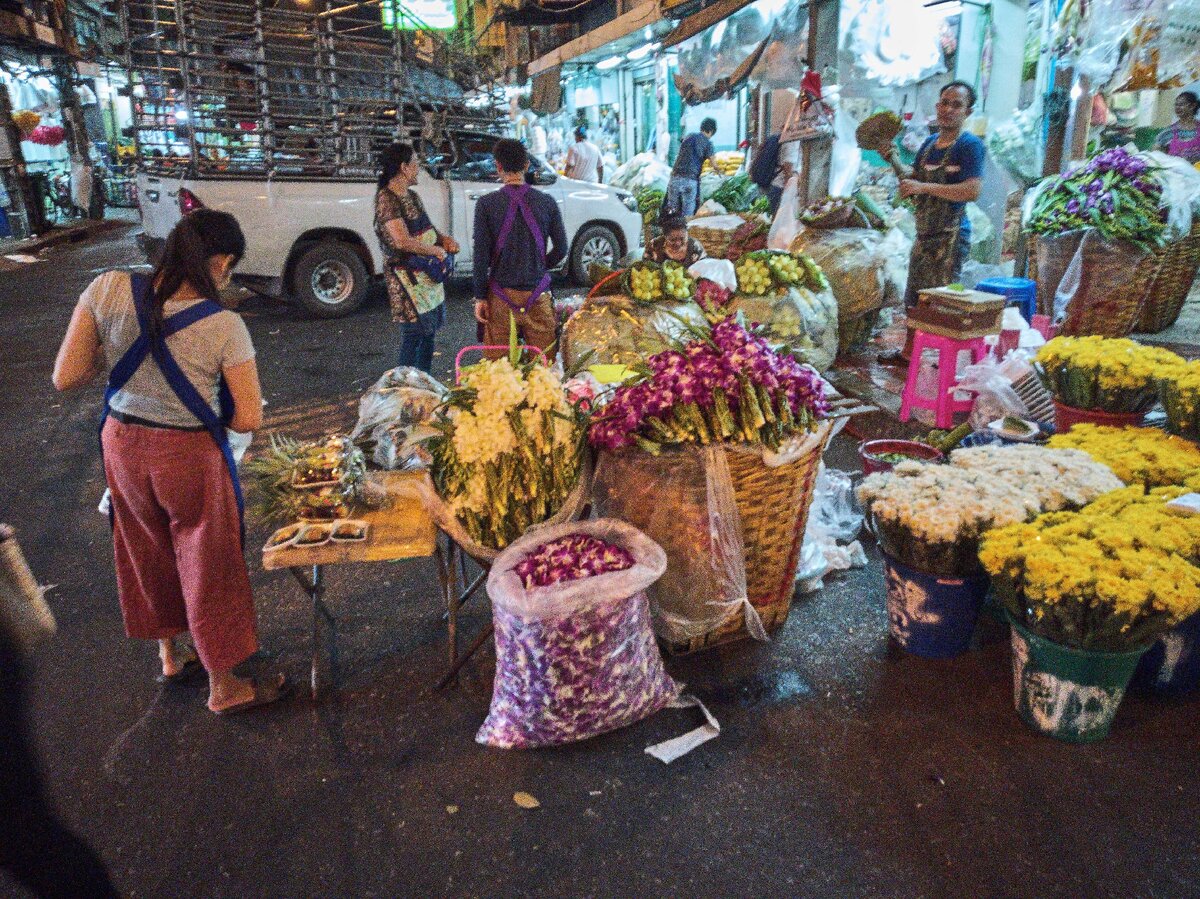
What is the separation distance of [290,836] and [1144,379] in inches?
171

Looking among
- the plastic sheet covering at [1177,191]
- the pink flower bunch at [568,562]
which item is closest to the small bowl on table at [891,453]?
the pink flower bunch at [568,562]

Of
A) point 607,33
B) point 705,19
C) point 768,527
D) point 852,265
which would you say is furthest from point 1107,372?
point 607,33

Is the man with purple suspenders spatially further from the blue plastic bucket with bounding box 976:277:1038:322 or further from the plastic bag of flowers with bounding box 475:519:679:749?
the blue plastic bucket with bounding box 976:277:1038:322

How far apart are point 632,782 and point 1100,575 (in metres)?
1.67

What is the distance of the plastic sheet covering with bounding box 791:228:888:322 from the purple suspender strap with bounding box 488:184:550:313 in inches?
106

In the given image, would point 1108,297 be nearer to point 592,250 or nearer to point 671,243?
point 671,243

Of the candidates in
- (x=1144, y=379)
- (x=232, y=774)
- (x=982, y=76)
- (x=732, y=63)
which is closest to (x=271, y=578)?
(x=232, y=774)

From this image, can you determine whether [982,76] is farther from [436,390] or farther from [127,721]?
[127,721]

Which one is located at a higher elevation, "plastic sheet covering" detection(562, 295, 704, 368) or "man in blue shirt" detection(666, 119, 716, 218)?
"man in blue shirt" detection(666, 119, 716, 218)

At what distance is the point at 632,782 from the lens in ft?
9.11

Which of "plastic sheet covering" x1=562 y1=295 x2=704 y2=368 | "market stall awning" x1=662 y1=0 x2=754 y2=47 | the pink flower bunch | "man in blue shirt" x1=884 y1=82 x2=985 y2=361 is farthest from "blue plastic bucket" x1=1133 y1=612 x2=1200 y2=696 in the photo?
"market stall awning" x1=662 y1=0 x2=754 y2=47

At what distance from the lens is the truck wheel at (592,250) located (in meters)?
11.4

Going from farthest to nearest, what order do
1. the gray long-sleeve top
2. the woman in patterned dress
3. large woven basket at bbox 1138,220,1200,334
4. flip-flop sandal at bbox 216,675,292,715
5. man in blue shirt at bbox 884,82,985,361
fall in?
large woven basket at bbox 1138,220,1200,334
man in blue shirt at bbox 884,82,985,361
the woman in patterned dress
the gray long-sleeve top
flip-flop sandal at bbox 216,675,292,715

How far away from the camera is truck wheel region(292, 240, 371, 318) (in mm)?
9680
